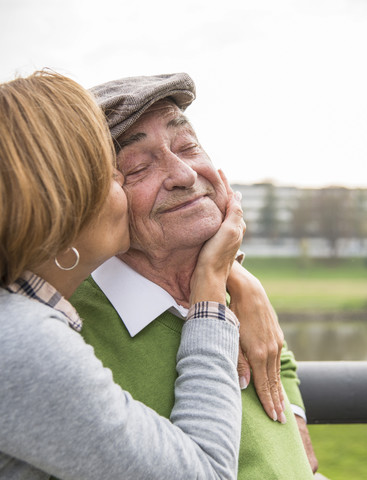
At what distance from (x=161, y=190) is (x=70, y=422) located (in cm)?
75

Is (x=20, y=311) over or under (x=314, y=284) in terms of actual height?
over

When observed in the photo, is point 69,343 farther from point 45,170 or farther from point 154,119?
point 154,119

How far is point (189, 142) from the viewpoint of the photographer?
4.86ft

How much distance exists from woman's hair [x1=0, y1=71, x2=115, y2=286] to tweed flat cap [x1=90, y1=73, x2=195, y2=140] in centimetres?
28

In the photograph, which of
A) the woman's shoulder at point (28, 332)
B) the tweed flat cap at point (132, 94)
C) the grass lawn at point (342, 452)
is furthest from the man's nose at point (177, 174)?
the grass lawn at point (342, 452)

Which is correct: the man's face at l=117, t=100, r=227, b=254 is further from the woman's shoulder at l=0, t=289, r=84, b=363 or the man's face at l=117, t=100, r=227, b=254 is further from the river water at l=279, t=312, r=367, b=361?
the river water at l=279, t=312, r=367, b=361

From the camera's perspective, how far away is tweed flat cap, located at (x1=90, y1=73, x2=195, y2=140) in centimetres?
132

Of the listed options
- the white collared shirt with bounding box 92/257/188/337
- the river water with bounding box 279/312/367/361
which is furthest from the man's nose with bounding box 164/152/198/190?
the river water with bounding box 279/312/367/361

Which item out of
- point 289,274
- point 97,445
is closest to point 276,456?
point 97,445

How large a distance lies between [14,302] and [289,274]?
135 ft

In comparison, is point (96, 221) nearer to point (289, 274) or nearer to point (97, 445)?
point (97, 445)

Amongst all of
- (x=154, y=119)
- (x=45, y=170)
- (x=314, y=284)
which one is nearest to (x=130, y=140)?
(x=154, y=119)

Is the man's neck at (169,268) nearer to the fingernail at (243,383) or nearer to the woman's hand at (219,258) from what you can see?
the woman's hand at (219,258)

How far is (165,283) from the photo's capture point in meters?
1.49
